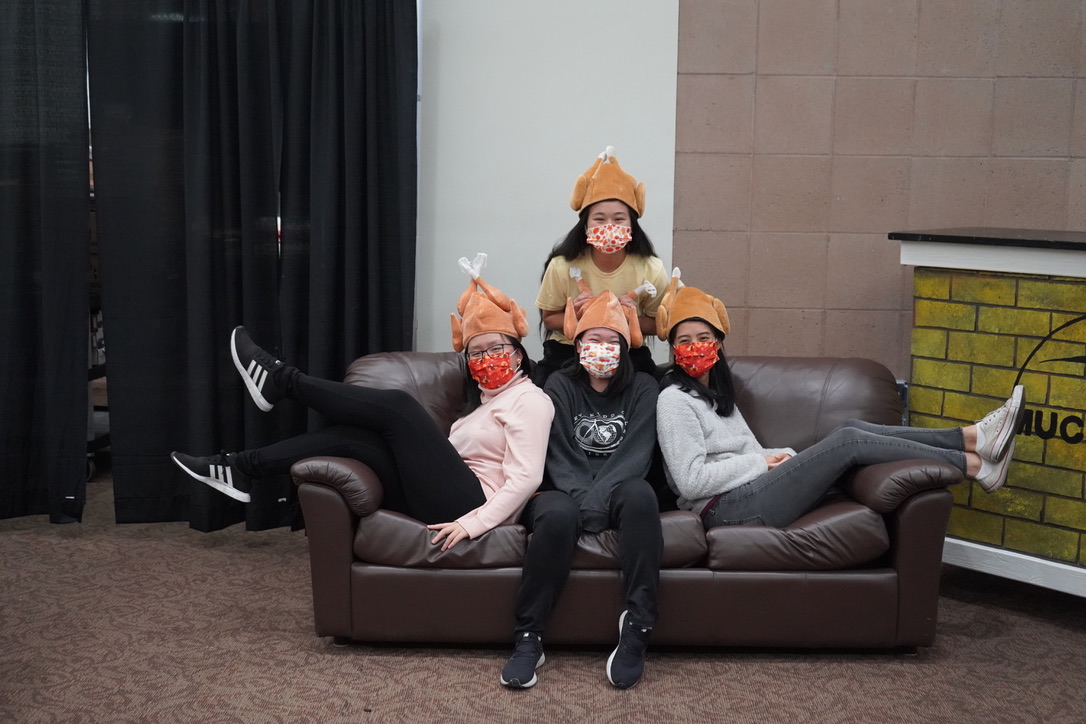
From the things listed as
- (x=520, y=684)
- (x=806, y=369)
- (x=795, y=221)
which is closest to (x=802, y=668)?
(x=520, y=684)

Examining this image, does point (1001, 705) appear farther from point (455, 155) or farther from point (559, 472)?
point (455, 155)

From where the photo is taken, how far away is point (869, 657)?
284 centimetres

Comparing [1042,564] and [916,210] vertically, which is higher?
[916,210]

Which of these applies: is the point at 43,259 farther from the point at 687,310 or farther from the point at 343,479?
the point at 687,310

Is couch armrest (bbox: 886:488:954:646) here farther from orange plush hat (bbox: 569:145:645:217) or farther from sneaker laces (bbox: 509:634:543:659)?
orange plush hat (bbox: 569:145:645:217)

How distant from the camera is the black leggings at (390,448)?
113 inches

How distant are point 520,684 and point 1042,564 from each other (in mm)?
1684

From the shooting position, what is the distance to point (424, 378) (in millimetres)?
3402

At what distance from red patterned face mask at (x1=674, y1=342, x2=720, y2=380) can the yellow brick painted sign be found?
778mm

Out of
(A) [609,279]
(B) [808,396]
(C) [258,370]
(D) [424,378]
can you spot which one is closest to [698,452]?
(B) [808,396]

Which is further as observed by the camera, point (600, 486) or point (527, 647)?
point (600, 486)

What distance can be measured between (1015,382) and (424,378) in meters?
1.88

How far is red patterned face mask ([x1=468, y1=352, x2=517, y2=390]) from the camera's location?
305 cm

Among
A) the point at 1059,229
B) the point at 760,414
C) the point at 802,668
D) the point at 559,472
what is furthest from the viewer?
the point at 1059,229
